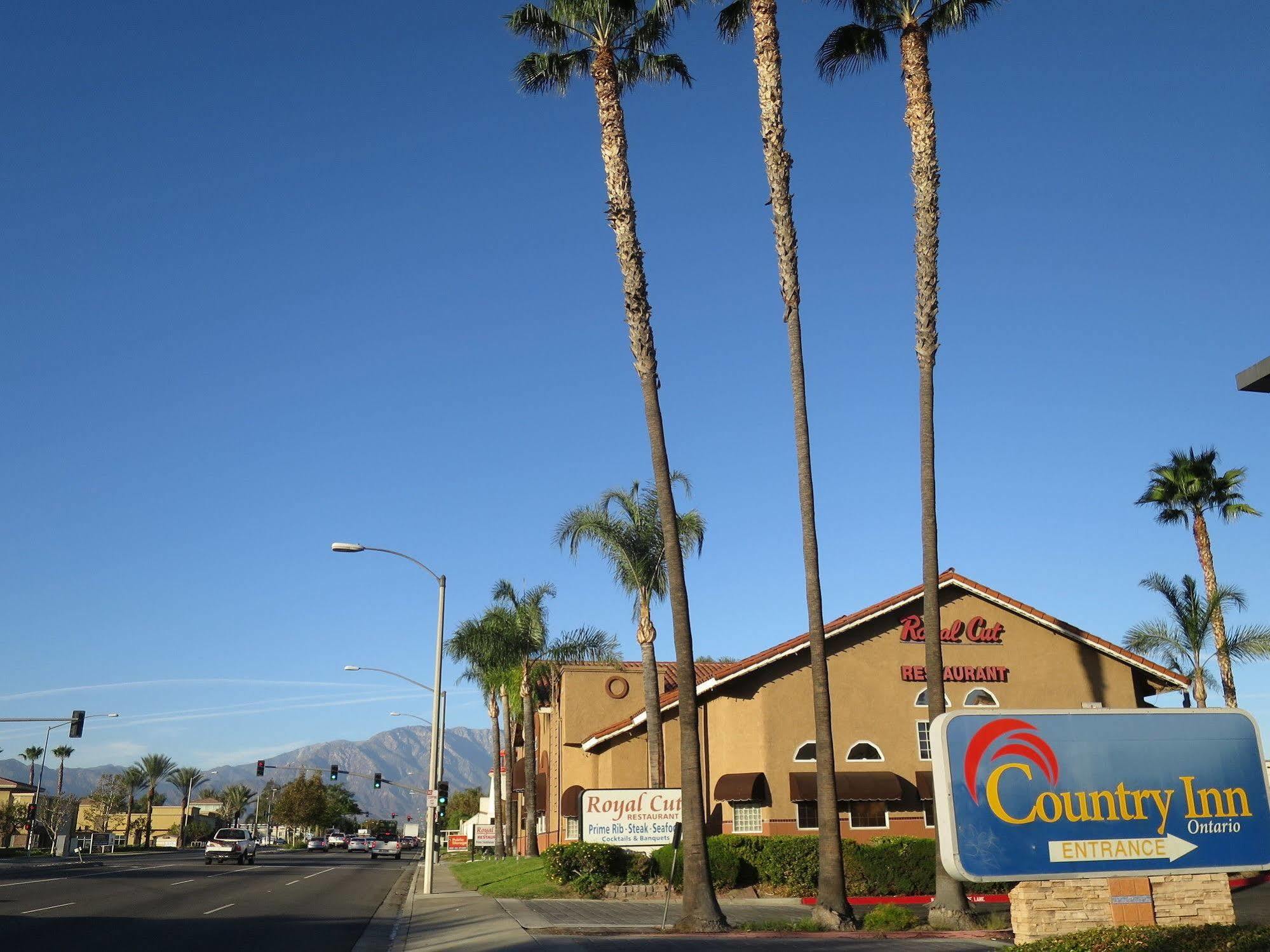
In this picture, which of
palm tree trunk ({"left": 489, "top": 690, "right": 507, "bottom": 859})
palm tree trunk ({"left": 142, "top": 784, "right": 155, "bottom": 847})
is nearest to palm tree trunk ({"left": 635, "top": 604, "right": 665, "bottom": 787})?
palm tree trunk ({"left": 489, "top": 690, "right": 507, "bottom": 859})

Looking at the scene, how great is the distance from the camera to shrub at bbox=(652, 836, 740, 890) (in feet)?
92.3

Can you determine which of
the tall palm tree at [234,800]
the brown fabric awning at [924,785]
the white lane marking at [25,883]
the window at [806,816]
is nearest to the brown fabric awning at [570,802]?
the window at [806,816]

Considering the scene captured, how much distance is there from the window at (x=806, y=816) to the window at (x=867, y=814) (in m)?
1.28

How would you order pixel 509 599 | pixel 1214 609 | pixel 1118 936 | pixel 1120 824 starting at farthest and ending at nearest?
pixel 509 599 < pixel 1214 609 < pixel 1120 824 < pixel 1118 936

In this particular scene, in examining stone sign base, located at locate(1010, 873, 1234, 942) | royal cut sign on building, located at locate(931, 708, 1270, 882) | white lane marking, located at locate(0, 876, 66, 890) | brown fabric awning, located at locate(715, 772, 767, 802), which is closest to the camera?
royal cut sign on building, located at locate(931, 708, 1270, 882)

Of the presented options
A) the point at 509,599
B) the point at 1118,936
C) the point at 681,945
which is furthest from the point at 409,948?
the point at 509,599

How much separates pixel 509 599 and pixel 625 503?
17.3 meters

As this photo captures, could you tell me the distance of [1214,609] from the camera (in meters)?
39.9

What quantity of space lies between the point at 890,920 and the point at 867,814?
12979 mm

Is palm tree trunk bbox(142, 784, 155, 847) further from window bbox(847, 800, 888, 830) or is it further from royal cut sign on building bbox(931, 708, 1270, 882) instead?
royal cut sign on building bbox(931, 708, 1270, 882)

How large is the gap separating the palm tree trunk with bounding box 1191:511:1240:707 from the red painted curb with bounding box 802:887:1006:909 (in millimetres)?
16639

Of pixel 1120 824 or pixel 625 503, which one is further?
pixel 625 503

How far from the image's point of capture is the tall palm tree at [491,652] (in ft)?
162

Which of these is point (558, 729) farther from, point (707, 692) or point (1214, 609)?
point (1214, 609)
